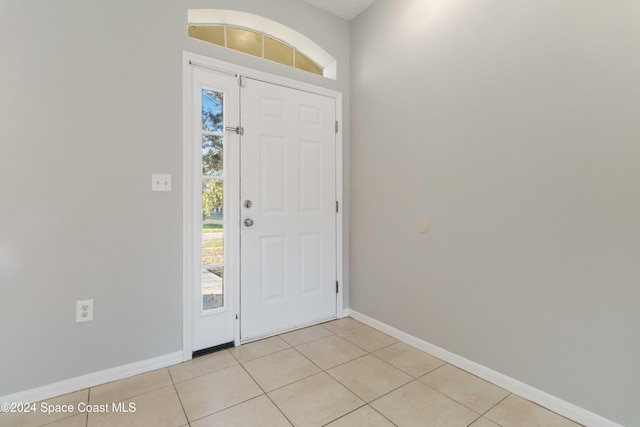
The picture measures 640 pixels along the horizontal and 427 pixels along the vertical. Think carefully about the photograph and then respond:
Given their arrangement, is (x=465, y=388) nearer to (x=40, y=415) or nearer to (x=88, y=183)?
(x=40, y=415)

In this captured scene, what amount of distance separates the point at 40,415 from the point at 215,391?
853 millimetres

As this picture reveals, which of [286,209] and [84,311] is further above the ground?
[286,209]

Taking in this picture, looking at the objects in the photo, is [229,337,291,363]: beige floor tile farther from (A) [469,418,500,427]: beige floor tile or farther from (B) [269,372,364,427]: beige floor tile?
(A) [469,418,500,427]: beige floor tile

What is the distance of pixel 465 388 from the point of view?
1787 millimetres

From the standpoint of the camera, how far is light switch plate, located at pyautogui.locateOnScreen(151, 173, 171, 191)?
1.96 metres

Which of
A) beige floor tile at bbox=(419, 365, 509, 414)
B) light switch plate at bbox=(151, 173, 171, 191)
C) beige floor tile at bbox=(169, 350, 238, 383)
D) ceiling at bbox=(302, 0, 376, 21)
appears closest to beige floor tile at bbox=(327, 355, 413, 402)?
beige floor tile at bbox=(419, 365, 509, 414)

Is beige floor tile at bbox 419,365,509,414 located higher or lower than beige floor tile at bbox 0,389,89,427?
lower

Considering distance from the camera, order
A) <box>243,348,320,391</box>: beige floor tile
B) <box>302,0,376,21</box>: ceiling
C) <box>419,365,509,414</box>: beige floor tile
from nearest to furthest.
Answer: <box>419,365,509,414</box>: beige floor tile, <box>243,348,320,391</box>: beige floor tile, <box>302,0,376,21</box>: ceiling

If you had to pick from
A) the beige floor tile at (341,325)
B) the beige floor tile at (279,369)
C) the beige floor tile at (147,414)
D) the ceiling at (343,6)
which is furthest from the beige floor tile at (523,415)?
the ceiling at (343,6)

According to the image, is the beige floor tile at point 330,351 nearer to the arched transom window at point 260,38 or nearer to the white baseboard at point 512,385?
the white baseboard at point 512,385

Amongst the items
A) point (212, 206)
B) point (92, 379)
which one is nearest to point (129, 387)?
point (92, 379)

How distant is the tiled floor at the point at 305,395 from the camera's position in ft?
4.96

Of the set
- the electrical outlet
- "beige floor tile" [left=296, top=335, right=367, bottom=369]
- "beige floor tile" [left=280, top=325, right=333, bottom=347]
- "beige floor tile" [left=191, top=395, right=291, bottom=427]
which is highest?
the electrical outlet

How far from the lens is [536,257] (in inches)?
65.9
